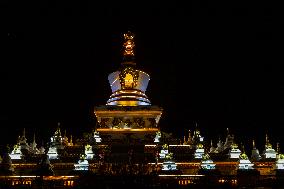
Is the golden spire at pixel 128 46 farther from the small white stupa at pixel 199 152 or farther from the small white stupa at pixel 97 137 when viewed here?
the small white stupa at pixel 199 152

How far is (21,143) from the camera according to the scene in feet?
89.5

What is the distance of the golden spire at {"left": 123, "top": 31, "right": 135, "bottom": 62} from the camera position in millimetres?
33125

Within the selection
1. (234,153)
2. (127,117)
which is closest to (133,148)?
(127,117)

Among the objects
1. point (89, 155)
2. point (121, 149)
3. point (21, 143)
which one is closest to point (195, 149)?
point (121, 149)

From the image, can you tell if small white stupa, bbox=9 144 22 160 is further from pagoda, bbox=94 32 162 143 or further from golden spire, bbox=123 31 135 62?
golden spire, bbox=123 31 135 62

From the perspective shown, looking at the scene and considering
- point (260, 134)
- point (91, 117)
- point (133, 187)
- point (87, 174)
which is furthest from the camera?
point (91, 117)

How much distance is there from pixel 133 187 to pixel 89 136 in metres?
9.50

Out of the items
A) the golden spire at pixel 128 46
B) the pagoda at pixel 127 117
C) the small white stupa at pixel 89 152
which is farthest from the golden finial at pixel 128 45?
the small white stupa at pixel 89 152

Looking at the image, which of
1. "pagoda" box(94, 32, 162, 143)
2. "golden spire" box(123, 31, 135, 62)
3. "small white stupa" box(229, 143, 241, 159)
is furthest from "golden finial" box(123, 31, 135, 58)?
"small white stupa" box(229, 143, 241, 159)

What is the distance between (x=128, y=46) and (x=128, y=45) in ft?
0.26

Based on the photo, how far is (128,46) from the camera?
1316 inches

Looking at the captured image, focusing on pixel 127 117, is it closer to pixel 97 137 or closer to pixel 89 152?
pixel 97 137

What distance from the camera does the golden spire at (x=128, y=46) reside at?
3312 centimetres

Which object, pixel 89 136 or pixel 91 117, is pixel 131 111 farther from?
pixel 91 117
